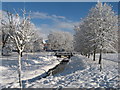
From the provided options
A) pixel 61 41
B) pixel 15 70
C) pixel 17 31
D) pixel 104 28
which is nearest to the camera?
pixel 17 31

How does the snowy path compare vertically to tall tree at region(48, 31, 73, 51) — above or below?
below

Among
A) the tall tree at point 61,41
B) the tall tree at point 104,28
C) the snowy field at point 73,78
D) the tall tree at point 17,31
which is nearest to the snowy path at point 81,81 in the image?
the snowy field at point 73,78

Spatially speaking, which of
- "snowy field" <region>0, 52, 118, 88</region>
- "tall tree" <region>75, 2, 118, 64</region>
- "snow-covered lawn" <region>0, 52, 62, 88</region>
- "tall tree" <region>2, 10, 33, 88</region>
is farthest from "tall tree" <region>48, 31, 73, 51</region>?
"tall tree" <region>2, 10, 33, 88</region>

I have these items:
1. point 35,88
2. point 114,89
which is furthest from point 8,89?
point 114,89

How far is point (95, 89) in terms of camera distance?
699cm

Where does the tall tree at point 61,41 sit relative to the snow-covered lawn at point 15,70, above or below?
above

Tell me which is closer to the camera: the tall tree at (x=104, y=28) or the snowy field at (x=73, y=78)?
the snowy field at (x=73, y=78)

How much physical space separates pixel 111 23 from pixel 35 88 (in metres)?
15.2

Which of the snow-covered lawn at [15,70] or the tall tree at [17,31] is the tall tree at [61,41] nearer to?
the snow-covered lawn at [15,70]

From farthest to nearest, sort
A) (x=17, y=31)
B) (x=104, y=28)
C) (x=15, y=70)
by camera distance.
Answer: (x=15, y=70) → (x=104, y=28) → (x=17, y=31)

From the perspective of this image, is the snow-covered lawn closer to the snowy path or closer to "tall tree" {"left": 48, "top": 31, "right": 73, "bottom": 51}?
the snowy path

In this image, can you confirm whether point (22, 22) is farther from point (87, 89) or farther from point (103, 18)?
point (103, 18)

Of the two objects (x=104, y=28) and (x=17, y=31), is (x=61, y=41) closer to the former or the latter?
(x=104, y=28)

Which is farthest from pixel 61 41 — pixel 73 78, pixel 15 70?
pixel 73 78
